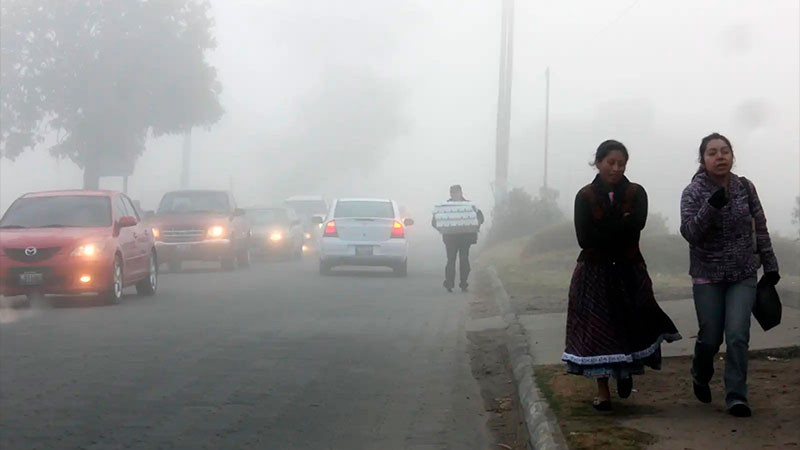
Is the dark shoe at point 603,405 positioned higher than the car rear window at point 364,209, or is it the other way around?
the car rear window at point 364,209

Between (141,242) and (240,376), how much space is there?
966 cm

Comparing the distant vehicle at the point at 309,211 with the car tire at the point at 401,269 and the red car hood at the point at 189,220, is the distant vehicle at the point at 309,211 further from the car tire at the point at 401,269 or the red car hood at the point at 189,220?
the car tire at the point at 401,269

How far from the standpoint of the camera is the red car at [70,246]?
691 inches

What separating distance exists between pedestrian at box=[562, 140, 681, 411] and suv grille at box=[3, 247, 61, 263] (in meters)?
11.4

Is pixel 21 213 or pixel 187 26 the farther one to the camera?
pixel 187 26

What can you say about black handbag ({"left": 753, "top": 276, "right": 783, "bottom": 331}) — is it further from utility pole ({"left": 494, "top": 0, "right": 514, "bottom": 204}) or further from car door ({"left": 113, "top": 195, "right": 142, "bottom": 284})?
utility pole ({"left": 494, "top": 0, "right": 514, "bottom": 204})

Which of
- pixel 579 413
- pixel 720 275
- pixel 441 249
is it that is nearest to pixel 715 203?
pixel 720 275

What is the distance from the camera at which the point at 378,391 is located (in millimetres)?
10047

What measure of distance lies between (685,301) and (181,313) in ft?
21.2

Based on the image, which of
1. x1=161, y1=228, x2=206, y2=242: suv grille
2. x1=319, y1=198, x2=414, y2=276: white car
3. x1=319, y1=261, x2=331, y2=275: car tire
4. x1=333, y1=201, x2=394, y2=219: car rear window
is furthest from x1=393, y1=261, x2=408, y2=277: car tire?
x1=161, y1=228, x2=206, y2=242: suv grille

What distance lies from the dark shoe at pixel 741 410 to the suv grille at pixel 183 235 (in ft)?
69.8

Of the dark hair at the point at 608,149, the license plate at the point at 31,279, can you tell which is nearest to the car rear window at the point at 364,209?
the license plate at the point at 31,279

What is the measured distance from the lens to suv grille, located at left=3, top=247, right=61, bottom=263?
692 inches

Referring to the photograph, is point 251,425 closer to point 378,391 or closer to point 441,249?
point 378,391
